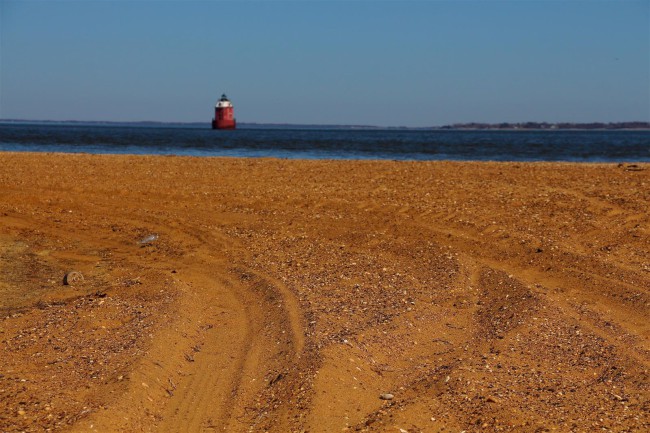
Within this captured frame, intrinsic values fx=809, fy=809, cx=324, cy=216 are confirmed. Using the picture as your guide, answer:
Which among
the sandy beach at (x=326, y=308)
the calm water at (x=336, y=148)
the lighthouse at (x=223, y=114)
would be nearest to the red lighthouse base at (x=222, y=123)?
the lighthouse at (x=223, y=114)

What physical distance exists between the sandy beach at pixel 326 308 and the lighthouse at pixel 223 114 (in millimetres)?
98738

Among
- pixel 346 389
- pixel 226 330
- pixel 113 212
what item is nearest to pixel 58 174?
pixel 113 212

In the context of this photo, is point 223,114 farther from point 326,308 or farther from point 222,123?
point 326,308

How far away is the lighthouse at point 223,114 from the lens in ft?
367

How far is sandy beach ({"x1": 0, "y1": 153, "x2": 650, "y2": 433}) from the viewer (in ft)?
16.7

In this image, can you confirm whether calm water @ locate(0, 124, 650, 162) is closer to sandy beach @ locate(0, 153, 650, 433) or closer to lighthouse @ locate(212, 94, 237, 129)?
sandy beach @ locate(0, 153, 650, 433)

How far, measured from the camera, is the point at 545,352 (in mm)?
6203

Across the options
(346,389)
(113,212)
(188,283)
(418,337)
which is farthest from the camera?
(113,212)

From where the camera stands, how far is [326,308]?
7297 millimetres

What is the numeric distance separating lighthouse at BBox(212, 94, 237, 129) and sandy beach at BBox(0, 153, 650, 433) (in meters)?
98.7

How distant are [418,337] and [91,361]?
8.43 feet

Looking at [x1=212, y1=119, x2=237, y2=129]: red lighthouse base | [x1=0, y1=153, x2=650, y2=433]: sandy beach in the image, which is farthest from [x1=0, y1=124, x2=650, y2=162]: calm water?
[x1=212, y1=119, x2=237, y2=129]: red lighthouse base

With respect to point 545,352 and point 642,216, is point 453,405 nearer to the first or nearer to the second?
point 545,352

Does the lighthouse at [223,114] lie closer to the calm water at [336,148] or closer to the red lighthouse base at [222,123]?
the red lighthouse base at [222,123]
